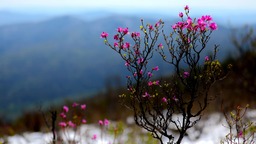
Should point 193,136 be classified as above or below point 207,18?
below

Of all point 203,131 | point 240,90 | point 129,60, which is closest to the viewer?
point 129,60

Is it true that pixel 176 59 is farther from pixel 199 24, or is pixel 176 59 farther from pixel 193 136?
pixel 193 136

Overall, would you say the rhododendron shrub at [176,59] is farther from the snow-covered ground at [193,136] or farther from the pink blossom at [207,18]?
the snow-covered ground at [193,136]

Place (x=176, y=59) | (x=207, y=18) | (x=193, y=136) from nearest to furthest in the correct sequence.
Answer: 1. (x=207, y=18)
2. (x=176, y=59)
3. (x=193, y=136)

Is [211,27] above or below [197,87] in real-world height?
above

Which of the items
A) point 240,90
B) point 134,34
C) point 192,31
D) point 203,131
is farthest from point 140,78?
point 240,90

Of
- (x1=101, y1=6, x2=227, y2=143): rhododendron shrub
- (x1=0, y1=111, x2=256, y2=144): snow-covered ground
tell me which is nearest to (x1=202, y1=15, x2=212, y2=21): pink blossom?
(x1=101, y1=6, x2=227, y2=143): rhododendron shrub

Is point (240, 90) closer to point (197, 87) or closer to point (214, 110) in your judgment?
point (214, 110)

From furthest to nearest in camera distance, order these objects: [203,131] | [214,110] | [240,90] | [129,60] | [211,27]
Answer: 1. [240,90]
2. [214,110]
3. [203,131]
4. [129,60]
5. [211,27]

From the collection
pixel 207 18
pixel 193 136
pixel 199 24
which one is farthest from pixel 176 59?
pixel 193 136

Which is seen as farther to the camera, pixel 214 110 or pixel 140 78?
pixel 214 110

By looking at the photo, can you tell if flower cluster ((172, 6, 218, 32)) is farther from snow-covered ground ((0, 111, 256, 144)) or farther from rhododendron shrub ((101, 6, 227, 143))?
snow-covered ground ((0, 111, 256, 144))
